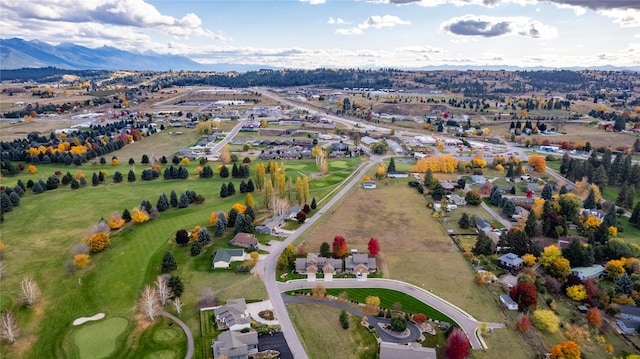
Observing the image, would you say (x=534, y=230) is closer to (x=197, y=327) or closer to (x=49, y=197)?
(x=197, y=327)

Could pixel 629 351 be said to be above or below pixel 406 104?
below

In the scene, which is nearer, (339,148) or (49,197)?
(49,197)

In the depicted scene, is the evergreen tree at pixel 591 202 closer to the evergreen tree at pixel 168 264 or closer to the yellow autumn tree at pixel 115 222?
the evergreen tree at pixel 168 264

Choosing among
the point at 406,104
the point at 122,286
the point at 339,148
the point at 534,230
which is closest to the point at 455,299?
the point at 534,230

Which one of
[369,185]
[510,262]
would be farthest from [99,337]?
[369,185]

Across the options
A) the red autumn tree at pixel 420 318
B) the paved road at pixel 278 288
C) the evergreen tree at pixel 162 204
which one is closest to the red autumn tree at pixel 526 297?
the red autumn tree at pixel 420 318

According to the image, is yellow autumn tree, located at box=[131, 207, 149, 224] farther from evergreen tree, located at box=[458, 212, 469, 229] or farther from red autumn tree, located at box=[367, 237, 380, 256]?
evergreen tree, located at box=[458, 212, 469, 229]
